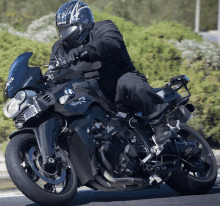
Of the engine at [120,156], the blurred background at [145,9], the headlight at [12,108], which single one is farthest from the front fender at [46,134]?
the blurred background at [145,9]

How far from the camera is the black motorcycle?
4047 millimetres

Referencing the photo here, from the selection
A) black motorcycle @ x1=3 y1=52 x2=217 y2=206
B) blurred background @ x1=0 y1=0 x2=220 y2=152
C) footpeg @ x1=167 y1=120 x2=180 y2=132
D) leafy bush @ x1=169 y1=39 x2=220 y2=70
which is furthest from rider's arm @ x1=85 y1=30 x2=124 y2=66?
leafy bush @ x1=169 y1=39 x2=220 y2=70

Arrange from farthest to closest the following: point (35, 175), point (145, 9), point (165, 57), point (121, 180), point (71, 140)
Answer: point (145, 9), point (165, 57), point (121, 180), point (71, 140), point (35, 175)

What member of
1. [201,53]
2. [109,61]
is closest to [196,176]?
[109,61]

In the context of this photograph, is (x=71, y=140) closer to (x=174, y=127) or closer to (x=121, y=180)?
(x=121, y=180)

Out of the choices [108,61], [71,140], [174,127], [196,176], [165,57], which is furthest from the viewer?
[165,57]

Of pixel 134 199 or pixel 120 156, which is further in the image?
pixel 134 199

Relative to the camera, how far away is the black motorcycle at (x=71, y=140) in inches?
159

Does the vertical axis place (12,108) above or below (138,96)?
above

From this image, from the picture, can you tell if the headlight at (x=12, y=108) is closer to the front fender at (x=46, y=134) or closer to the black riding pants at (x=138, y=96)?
the front fender at (x=46, y=134)

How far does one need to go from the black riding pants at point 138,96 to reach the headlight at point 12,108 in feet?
3.42

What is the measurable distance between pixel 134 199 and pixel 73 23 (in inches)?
75.3

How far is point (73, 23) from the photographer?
14.6 ft

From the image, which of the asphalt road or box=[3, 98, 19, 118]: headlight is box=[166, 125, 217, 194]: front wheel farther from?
box=[3, 98, 19, 118]: headlight
